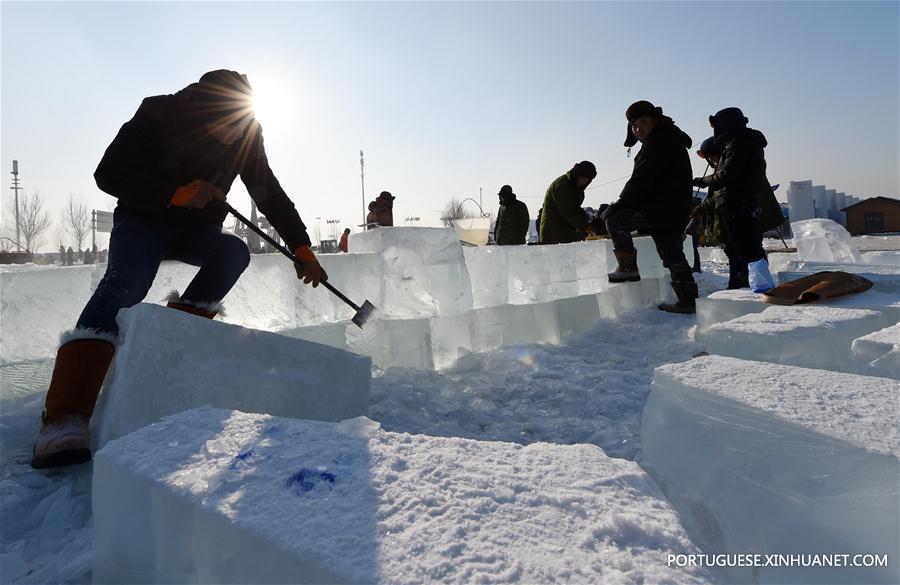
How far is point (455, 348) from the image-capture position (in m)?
2.98

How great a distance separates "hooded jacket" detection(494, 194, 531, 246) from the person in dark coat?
3.15m

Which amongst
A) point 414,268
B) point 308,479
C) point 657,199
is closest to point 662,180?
point 657,199

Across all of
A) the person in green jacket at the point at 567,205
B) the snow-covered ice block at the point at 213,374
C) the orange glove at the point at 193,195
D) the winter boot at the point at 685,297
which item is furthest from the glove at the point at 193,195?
the person in green jacket at the point at 567,205

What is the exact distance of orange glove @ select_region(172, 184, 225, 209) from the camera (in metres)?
1.78

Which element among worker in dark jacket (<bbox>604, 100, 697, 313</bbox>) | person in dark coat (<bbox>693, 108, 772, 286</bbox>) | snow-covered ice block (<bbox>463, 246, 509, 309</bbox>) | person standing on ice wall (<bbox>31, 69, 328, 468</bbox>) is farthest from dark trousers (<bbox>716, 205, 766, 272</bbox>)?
person standing on ice wall (<bbox>31, 69, 328, 468</bbox>)

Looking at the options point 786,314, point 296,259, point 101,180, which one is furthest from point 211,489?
point 786,314

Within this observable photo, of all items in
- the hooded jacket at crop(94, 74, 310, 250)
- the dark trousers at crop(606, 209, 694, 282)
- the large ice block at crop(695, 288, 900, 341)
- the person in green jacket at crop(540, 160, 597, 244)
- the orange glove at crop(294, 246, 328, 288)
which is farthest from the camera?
the person in green jacket at crop(540, 160, 597, 244)

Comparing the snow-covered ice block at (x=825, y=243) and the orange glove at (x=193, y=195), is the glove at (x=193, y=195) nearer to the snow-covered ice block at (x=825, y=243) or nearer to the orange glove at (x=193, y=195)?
the orange glove at (x=193, y=195)

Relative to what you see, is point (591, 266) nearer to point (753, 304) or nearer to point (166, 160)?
point (753, 304)

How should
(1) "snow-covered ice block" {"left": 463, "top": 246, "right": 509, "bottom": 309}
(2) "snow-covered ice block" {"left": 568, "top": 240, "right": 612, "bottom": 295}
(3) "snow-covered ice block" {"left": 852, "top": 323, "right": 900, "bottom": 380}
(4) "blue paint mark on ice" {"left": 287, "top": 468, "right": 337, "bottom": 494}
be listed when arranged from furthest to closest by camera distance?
(2) "snow-covered ice block" {"left": 568, "top": 240, "right": 612, "bottom": 295} < (1) "snow-covered ice block" {"left": 463, "top": 246, "right": 509, "bottom": 309} < (3) "snow-covered ice block" {"left": 852, "top": 323, "right": 900, "bottom": 380} < (4) "blue paint mark on ice" {"left": 287, "top": 468, "right": 337, "bottom": 494}

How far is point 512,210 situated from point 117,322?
5936mm

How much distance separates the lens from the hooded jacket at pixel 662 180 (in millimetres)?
3713

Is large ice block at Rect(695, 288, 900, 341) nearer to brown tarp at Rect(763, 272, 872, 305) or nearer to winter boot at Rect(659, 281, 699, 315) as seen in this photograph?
brown tarp at Rect(763, 272, 872, 305)

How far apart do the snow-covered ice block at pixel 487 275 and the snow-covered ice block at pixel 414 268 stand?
1.45ft
